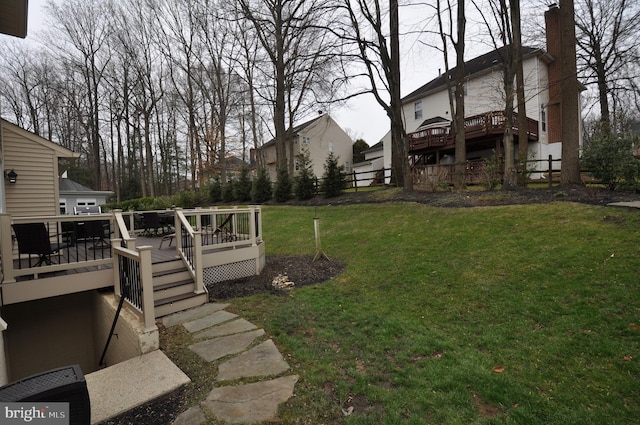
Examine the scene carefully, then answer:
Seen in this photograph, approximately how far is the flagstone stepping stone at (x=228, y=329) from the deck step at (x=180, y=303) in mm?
1123

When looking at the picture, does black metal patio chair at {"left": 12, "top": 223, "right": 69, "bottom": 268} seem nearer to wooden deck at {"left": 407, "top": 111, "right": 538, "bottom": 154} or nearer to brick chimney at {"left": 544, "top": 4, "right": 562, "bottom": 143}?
wooden deck at {"left": 407, "top": 111, "right": 538, "bottom": 154}

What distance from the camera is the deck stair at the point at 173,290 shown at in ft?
16.3

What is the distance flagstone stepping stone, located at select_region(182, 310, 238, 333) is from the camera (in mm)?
4331

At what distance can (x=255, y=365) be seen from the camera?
10.6 ft

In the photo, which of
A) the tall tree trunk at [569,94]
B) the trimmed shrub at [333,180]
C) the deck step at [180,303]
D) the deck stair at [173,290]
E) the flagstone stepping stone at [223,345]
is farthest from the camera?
the trimmed shrub at [333,180]

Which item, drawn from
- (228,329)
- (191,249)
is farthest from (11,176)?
(228,329)

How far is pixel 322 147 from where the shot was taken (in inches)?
1331

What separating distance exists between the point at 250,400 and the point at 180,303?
116 inches

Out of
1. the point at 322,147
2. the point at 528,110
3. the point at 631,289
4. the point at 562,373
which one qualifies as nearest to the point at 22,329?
the point at 562,373

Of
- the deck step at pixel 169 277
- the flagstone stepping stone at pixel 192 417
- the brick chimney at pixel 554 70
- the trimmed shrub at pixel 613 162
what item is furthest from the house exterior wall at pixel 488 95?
the flagstone stepping stone at pixel 192 417

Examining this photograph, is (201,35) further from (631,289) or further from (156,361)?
(631,289)

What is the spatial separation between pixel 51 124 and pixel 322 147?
24.1 m

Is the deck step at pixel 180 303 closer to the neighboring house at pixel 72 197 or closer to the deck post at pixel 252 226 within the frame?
the deck post at pixel 252 226

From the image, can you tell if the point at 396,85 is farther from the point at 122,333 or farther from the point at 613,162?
the point at 122,333
